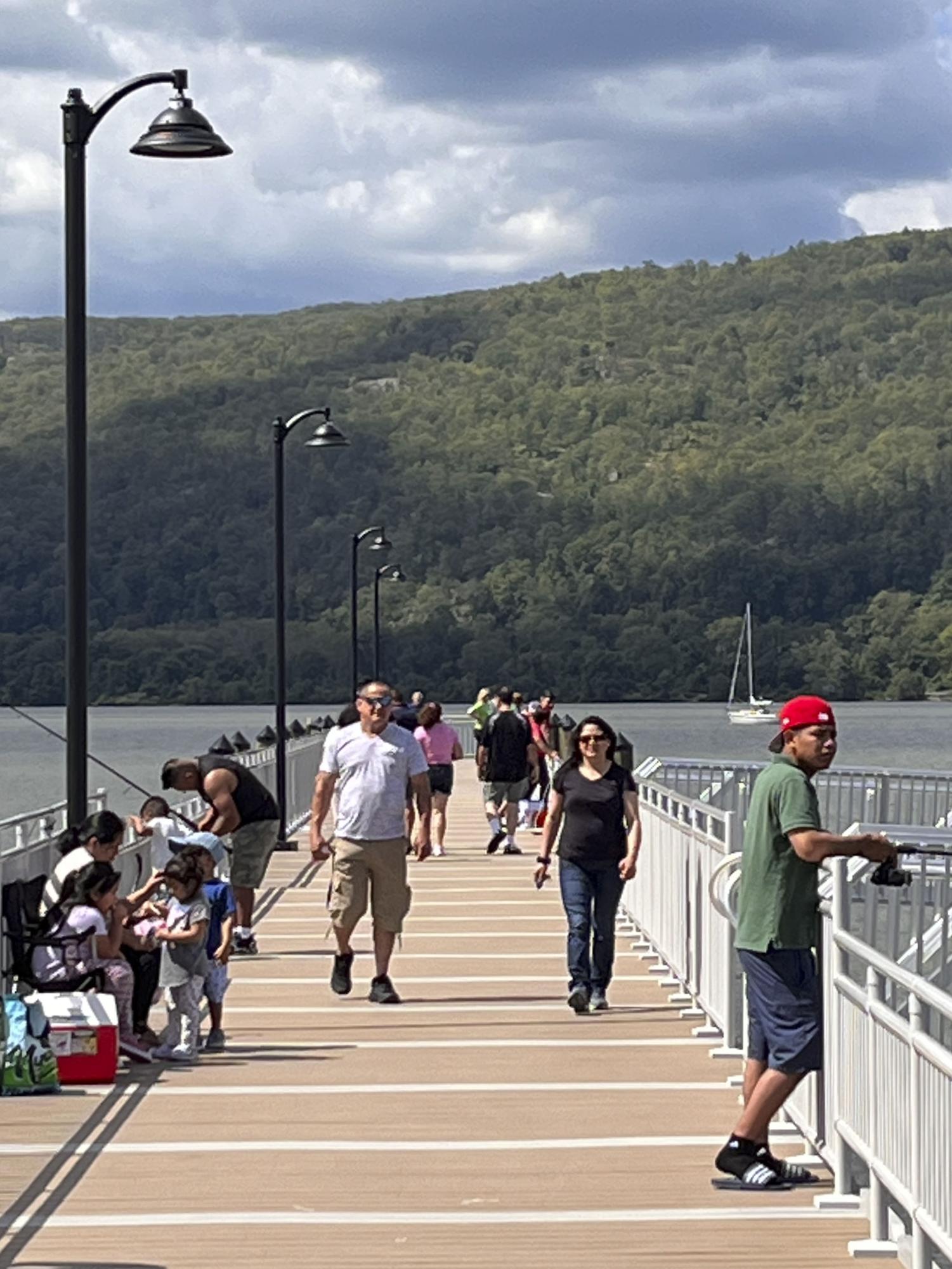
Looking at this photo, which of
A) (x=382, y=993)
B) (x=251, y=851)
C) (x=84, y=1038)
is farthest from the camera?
(x=251, y=851)

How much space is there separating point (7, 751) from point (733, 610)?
47.8 meters

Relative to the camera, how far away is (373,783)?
1518cm

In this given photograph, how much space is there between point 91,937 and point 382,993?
3.27 m

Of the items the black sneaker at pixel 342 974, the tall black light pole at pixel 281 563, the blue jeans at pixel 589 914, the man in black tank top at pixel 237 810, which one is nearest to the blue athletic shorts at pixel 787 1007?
the blue jeans at pixel 589 914

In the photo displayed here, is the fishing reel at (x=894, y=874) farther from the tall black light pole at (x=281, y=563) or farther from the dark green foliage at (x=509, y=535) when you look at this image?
the dark green foliage at (x=509, y=535)

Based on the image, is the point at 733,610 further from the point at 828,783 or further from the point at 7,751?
the point at 828,783

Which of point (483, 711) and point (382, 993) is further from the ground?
point (483, 711)

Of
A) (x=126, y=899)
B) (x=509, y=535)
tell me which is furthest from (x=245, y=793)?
(x=509, y=535)

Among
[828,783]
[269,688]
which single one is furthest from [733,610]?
[828,783]

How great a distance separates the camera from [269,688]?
547ft

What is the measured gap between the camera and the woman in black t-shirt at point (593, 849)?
1458 cm

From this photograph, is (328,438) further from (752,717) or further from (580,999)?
A: (752,717)

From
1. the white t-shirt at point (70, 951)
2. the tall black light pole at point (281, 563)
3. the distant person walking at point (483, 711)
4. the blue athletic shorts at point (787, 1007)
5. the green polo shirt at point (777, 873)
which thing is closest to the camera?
the green polo shirt at point (777, 873)

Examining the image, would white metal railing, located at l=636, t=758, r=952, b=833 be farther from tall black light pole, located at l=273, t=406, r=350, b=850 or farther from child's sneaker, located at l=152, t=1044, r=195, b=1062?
child's sneaker, located at l=152, t=1044, r=195, b=1062
